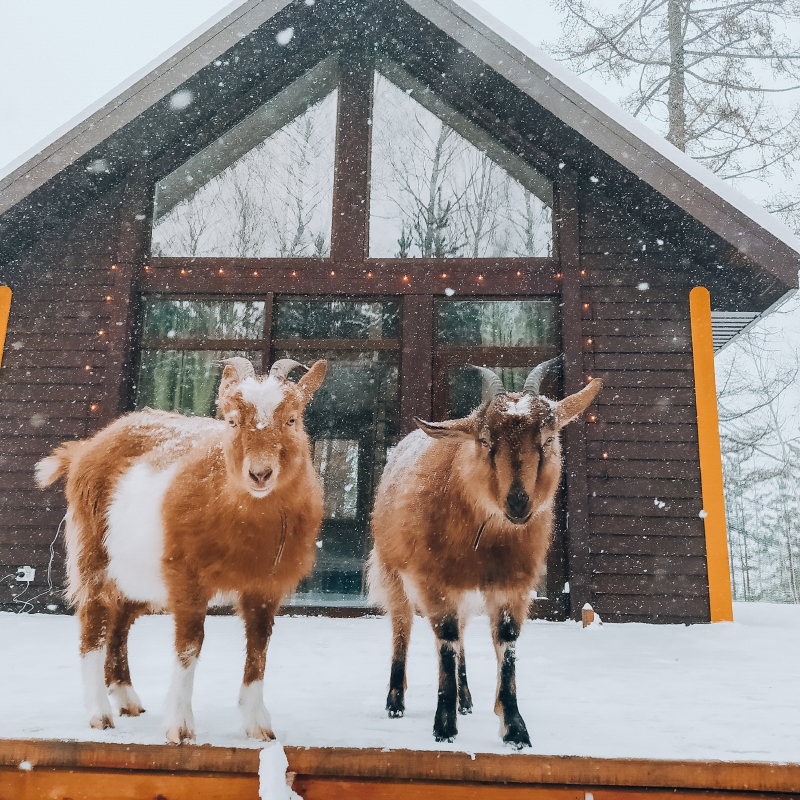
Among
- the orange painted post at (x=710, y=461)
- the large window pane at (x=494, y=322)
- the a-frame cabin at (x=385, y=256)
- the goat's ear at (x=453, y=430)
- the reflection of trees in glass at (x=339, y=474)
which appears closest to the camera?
the goat's ear at (x=453, y=430)

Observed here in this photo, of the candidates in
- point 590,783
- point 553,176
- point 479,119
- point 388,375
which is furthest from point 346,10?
point 590,783

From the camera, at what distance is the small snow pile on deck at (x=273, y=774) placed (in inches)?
70.9

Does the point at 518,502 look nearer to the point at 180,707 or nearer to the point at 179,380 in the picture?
the point at 180,707

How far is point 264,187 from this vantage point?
7.07 metres

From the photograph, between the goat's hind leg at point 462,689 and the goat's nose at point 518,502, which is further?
the goat's hind leg at point 462,689

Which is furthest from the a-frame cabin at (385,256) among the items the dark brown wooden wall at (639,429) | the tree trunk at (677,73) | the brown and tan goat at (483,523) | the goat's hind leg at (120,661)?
the tree trunk at (677,73)

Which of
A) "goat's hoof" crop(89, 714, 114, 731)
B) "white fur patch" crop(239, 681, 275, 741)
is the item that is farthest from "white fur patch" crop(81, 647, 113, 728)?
"white fur patch" crop(239, 681, 275, 741)

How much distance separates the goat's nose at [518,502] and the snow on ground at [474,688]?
71 cm

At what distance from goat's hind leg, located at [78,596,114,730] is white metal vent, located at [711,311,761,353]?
6.60m

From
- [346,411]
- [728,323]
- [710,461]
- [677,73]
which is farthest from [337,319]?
[677,73]

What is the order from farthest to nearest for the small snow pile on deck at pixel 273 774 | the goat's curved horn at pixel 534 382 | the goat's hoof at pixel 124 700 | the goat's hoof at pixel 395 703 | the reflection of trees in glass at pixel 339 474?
the reflection of trees in glass at pixel 339 474, the goat's hoof at pixel 395 703, the goat's hoof at pixel 124 700, the goat's curved horn at pixel 534 382, the small snow pile on deck at pixel 273 774

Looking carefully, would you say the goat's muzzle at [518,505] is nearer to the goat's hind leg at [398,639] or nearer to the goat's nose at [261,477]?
the goat's nose at [261,477]

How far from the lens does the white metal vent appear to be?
6914 mm

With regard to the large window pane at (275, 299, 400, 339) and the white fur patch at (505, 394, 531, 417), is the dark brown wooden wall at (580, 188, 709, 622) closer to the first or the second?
the large window pane at (275, 299, 400, 339)
